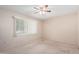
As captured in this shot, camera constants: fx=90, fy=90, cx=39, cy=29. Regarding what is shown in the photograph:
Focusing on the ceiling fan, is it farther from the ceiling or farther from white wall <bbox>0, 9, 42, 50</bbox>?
white wall <bbox>0, 9, 42, 50</bbox>

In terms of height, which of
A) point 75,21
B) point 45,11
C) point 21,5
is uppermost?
point 21,5

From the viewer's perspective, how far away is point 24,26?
150 cm

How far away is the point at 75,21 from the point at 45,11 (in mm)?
508

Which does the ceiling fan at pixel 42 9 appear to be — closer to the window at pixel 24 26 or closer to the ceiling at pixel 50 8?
the ceiling at pixel 50 8

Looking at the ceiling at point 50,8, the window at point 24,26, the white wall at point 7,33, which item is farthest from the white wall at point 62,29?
the white wall at point 7,33

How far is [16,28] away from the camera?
1.48 metres

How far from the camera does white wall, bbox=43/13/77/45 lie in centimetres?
145

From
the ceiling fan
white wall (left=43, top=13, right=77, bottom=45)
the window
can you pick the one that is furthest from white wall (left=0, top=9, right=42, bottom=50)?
white wall (left=43, top=13, right=77, bottom=45)

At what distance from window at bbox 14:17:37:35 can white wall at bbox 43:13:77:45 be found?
19 cm

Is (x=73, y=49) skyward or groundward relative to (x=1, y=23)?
groundward

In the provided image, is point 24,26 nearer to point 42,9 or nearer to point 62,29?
point 42,9

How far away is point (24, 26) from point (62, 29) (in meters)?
0.63
